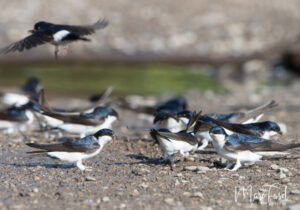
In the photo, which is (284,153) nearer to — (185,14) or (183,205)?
(183,205)

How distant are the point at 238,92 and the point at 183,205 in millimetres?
11474

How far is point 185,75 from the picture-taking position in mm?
21109

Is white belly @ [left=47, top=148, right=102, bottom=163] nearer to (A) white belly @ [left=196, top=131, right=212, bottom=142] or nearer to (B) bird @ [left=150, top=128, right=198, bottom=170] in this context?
(B) bird @ [left=150, top=128, right=198, bottom=170]

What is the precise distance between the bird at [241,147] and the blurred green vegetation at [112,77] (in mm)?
9946

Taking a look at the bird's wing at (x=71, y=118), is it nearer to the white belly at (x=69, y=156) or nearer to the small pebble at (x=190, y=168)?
the white belly at (x=69, y=156)

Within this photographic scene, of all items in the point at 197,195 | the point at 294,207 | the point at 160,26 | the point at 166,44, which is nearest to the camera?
the point at 294,207

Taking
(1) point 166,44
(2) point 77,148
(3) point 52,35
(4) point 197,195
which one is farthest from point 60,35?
(1) point 166,44

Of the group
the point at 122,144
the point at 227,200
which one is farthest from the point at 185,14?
the point at 227,200

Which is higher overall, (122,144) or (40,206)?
(122,144)

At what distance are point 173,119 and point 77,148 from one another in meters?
2.33

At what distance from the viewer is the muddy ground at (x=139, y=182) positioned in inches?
210

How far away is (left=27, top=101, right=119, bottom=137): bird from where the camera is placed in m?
8.52

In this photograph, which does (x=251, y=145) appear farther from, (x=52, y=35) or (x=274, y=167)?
(x=52, y=35)

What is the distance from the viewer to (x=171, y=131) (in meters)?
7.84
